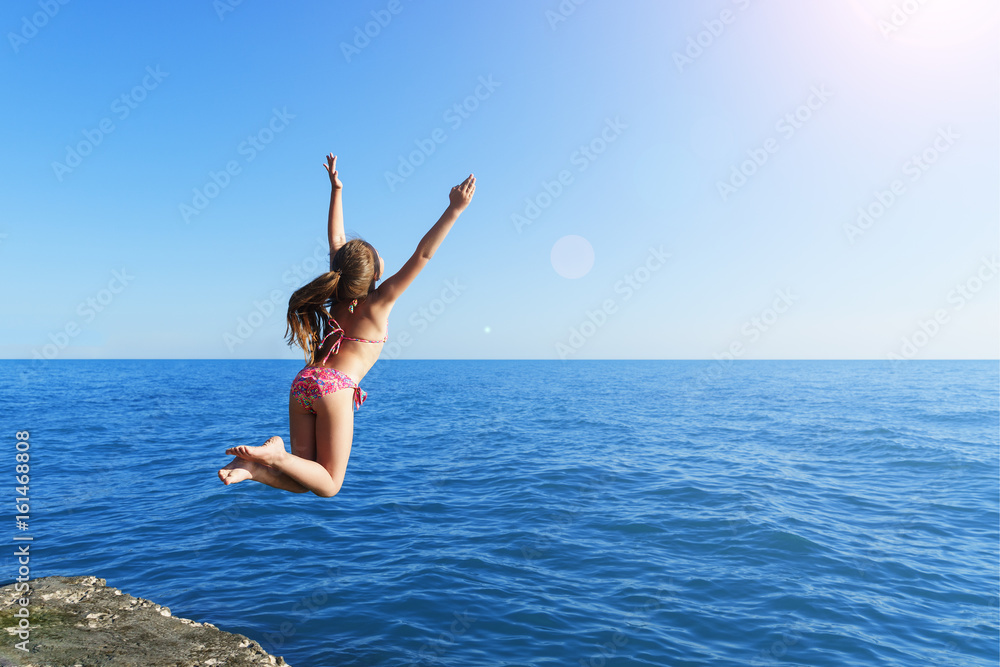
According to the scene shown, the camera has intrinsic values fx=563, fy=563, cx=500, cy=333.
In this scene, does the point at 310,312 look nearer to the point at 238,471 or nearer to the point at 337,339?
the point at 337,339

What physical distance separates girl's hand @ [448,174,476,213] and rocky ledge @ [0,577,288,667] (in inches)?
253

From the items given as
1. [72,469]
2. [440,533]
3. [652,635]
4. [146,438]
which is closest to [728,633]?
[652,635]

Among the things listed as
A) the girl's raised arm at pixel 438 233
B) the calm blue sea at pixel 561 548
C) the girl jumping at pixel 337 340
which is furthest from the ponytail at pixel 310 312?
the calm blue sea at pixel 561 548

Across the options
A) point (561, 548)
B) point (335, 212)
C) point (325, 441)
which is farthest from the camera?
point (561, 548)

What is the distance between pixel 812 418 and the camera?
38.7 m

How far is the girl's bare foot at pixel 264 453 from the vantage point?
144 inches

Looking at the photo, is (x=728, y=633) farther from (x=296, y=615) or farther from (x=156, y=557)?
(x=156, y=557)

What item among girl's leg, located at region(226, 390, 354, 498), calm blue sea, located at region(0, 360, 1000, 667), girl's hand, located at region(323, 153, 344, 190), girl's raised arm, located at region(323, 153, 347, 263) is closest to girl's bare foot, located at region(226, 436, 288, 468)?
girl's leg, located at region(226, 390, 354, 498)

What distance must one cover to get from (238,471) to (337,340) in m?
1.25

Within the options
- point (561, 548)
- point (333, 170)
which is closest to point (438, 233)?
point (333, 170)

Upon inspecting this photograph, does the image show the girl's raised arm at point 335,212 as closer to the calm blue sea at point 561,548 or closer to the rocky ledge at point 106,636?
the rocky ledge at point 106,636

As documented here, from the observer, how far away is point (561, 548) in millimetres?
12938

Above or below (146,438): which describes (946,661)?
below

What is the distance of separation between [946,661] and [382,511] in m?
12.7
